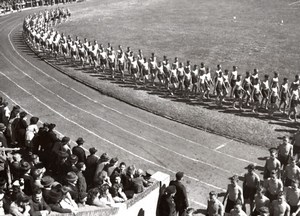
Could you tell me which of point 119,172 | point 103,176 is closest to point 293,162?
point 119,172

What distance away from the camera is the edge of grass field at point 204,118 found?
1838 centimetres

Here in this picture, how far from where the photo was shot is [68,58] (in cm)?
3059

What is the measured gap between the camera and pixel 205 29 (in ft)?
139

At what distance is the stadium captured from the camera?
35.6 ft

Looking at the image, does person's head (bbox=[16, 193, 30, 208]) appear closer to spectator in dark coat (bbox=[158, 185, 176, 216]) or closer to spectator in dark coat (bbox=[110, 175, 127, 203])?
spectator in dark coat (bbox=[110, 175, 127, 203])

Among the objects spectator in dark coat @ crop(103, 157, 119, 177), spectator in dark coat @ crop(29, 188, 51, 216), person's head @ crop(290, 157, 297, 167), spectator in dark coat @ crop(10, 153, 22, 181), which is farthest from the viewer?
person's head @ crop(290, 157, 297, 167)

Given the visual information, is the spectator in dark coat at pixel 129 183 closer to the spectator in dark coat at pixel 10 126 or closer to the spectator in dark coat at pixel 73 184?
Answer: the spectator in dark coat at pixel 73 184

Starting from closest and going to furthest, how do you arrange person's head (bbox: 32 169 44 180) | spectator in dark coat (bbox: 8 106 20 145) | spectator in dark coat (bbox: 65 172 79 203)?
spectator in dark coat (bbox: 65 172 79 203), person's head (bbox: 32 169 44 180), spectator in dark coat (bbox: 8 106 20 145)

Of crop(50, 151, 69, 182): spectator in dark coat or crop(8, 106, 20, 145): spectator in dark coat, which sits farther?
crop(8, 106, 20, 145): spectator in dark coat

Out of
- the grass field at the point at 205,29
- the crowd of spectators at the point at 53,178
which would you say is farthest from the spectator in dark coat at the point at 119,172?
the grass field at the point at 205,29

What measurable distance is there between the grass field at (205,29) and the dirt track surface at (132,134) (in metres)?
9.67

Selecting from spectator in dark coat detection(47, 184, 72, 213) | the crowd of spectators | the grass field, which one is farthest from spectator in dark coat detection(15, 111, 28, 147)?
the grass field

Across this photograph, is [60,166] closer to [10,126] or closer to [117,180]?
[117,180]

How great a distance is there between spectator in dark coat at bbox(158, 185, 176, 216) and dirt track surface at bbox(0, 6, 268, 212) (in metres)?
2.40
